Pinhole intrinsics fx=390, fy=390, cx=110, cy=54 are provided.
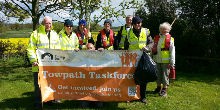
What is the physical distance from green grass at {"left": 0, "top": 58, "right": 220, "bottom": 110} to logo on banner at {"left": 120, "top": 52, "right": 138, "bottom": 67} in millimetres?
1212

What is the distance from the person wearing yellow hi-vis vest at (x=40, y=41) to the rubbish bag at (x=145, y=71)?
86.1 inches

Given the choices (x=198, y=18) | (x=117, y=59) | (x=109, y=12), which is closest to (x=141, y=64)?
(x=117, y=59)

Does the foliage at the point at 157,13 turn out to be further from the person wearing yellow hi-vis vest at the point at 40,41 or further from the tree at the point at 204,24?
the person wearing yellow hi-vis vest at the point at 40,41

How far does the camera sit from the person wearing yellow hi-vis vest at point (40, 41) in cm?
953

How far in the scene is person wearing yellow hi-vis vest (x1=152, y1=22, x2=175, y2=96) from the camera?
36.5 feet

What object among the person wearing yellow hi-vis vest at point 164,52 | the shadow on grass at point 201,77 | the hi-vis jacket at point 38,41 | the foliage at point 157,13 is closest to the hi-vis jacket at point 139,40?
the person wearing yellow hi-vis vest at point 164,52

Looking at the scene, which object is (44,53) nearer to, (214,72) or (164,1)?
(214,72)

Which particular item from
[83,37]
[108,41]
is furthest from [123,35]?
[83,37]

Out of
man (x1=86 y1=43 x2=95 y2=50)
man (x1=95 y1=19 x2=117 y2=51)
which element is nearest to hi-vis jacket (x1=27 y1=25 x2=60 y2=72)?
man (x1=86 y1=43 x2=95 y2=50)

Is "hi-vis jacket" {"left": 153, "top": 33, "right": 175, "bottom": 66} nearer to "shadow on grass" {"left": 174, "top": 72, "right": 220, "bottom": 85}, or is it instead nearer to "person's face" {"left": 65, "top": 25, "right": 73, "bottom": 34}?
"person's face" {"left": 65, "top": 25, "right": 73, "bottom": 34}

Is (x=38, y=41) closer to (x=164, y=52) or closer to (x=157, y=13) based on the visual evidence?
(x=164, y=52)

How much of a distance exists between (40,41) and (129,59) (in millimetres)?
Result: 2252

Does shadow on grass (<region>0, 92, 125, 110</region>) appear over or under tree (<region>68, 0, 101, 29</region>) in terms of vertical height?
under

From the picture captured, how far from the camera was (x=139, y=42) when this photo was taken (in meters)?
10.5
